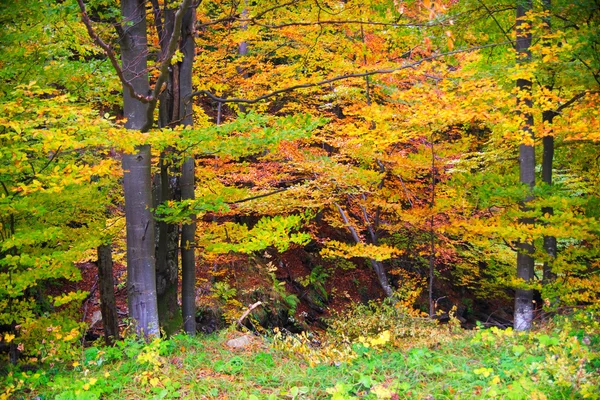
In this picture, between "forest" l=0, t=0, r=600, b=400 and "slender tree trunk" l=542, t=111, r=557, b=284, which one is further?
"slender tree trunk" l=542, t=111, r=557, b=284

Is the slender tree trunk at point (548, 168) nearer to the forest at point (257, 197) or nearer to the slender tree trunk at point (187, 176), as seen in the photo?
the forest at point (257, 197)

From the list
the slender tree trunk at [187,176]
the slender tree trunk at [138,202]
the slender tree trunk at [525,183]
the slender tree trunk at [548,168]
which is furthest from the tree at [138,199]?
the slender tree trunk at [548,168]

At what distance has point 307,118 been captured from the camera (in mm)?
4785

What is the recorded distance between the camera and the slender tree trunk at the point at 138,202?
5.25 m

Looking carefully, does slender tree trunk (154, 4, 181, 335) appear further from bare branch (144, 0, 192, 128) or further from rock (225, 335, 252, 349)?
bare branch (144, 0, 192, 128)

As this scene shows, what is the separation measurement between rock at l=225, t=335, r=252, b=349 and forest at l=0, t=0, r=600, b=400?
4cm

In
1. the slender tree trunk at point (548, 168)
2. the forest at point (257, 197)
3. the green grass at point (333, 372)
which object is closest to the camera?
the green grass at point (333, 372)

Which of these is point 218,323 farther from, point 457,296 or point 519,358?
point 457,296

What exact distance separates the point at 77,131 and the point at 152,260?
209 cm

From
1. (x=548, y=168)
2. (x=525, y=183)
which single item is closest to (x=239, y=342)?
(x=525, y=183)

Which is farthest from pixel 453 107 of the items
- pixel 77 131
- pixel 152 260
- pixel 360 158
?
pixel 77 131

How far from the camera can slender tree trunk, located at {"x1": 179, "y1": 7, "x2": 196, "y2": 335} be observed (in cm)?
626

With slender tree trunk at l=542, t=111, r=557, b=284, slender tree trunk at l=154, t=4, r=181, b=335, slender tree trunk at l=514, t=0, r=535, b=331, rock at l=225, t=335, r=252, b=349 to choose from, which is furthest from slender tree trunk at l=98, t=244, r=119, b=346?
slender tree trunk at l=542, t=111, r=557, b=284

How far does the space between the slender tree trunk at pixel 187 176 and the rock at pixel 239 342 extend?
63.5 inches
